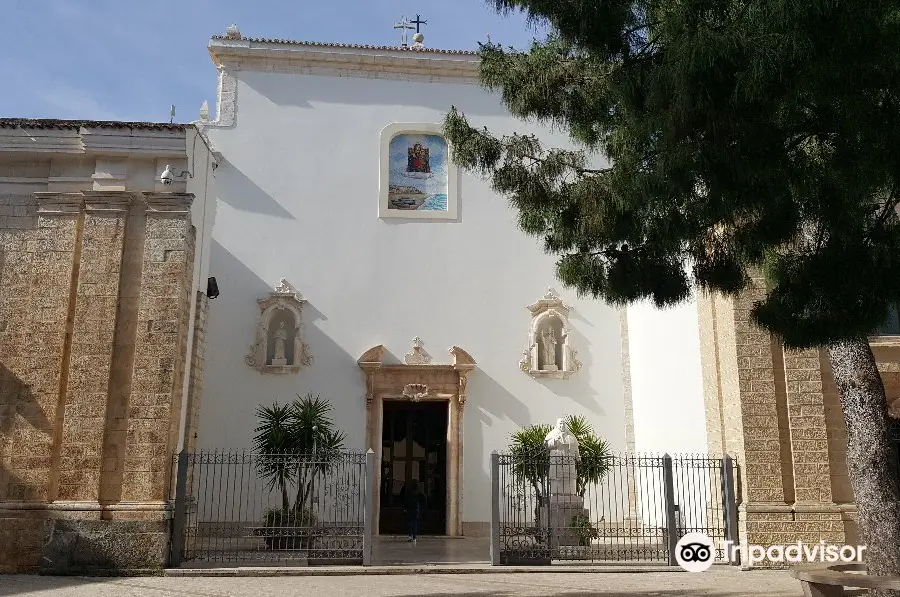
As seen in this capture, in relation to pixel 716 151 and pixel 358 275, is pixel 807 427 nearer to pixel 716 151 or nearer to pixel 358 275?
pixel 716 151

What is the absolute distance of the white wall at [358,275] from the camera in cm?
1519

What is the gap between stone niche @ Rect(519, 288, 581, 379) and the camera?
1558cm

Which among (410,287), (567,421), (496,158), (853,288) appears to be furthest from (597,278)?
(410,287)

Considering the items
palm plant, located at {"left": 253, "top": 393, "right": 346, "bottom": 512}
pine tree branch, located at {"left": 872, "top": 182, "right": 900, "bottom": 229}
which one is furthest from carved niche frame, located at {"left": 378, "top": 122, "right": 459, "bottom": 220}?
pine tree branch, located at {"left": 872, "top": 182, "right": 900, "bottom": 229}

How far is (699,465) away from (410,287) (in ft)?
21.2

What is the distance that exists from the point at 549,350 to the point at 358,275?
12.9 ft

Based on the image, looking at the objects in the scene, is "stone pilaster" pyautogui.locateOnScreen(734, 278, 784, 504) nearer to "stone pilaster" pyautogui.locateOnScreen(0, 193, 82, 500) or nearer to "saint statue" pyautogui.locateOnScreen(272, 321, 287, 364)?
"saint statue" pyautogui.locateOnScreen(272, 321, 287, 364)

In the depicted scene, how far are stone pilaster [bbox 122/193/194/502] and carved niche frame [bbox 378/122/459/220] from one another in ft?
17.1

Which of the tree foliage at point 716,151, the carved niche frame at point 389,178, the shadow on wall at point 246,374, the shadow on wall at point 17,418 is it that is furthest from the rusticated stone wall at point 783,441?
the shadow on wall at point 17,418

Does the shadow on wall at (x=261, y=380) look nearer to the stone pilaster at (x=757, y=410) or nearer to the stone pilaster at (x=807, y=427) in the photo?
the stone pilaster at (x=757, y=410)

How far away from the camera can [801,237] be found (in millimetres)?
6973

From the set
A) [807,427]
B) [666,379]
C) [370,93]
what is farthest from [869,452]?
[370,93]

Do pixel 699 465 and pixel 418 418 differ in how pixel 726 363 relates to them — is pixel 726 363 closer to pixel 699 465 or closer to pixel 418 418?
pixel 699 465

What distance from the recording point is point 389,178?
1620cm
